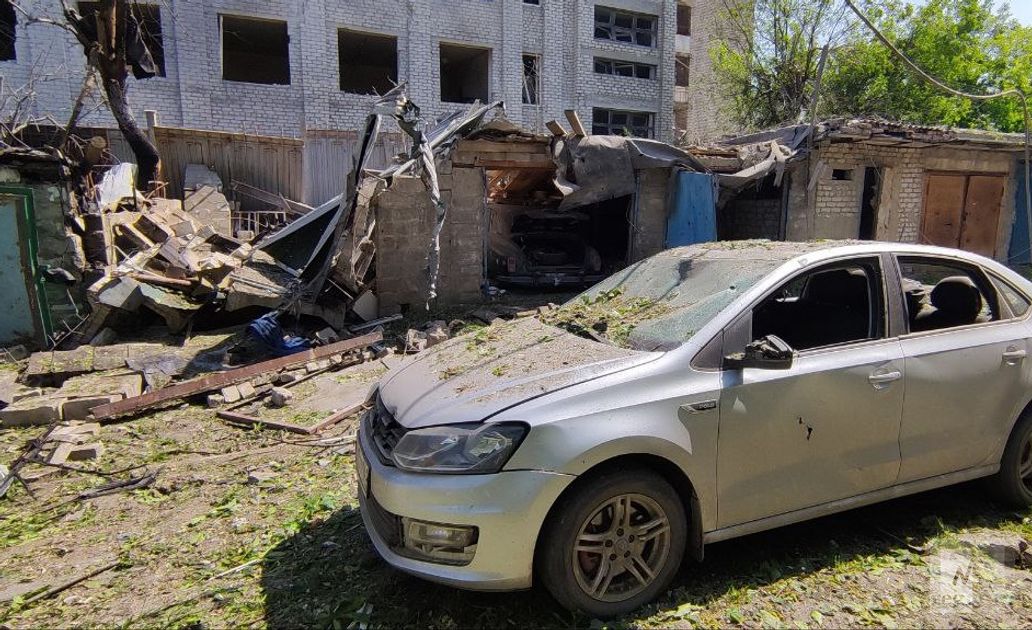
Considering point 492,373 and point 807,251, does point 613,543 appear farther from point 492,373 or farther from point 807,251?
point 807,251

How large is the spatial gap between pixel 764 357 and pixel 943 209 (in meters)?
14.6

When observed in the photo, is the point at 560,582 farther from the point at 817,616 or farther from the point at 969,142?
the point at 969,142

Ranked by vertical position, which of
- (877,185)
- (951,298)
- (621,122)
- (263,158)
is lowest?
(951,298)

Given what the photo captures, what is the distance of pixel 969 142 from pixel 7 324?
706 inches

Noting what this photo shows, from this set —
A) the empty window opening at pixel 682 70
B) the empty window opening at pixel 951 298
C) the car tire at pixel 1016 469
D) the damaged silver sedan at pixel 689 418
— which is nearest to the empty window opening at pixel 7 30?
the damaged silver sedan at pixel 689 418

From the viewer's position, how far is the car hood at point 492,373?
263 cm

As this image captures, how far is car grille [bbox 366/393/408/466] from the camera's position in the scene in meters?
2.75

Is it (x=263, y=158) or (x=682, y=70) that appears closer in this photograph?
(x=263, y=158)

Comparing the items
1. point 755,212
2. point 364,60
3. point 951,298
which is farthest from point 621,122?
point 951,298

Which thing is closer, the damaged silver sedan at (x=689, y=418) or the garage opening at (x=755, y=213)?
the damaged silver sedan at (x=689, y=418)

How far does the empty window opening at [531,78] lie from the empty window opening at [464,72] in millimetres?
1556

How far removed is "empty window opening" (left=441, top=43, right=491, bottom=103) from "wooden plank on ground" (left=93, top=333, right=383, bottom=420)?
17.0 metres

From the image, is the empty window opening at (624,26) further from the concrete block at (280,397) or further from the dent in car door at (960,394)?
the dent in car door at (960,394)

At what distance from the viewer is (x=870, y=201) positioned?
1328 cm
